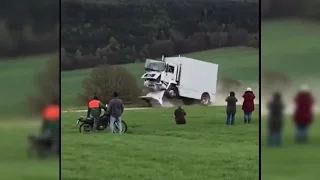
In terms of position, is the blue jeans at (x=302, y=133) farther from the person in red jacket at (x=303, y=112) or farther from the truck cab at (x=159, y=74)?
the truck cab at (x=159, y=74)

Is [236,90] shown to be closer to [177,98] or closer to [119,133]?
[177,98]

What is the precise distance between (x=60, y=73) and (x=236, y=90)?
2568mm

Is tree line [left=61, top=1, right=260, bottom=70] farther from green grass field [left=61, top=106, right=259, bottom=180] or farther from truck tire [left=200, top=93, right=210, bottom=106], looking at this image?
green grass field [left=61, top=106, right=259, bottom=180]

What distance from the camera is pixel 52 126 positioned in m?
9.49

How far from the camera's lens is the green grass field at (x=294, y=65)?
30.4 ft

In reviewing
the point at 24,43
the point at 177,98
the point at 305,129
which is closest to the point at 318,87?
the point at 305,129

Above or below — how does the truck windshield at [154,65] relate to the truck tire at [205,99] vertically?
above

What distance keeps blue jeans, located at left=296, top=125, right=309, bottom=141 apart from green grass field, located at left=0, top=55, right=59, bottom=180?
3510mm

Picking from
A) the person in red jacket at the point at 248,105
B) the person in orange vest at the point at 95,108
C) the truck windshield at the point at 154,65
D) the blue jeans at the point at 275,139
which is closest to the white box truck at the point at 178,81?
the truck windshield at the point at 154,65

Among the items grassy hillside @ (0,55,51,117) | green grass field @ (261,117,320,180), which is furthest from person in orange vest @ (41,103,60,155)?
green grass field @ (261,117,320,180)

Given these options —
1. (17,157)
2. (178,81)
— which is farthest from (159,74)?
(17,157)

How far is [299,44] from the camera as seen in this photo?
30.5ft

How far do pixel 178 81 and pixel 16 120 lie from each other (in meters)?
2.43

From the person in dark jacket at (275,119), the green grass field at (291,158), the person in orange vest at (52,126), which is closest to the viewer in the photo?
the green grass field at (291,158)
